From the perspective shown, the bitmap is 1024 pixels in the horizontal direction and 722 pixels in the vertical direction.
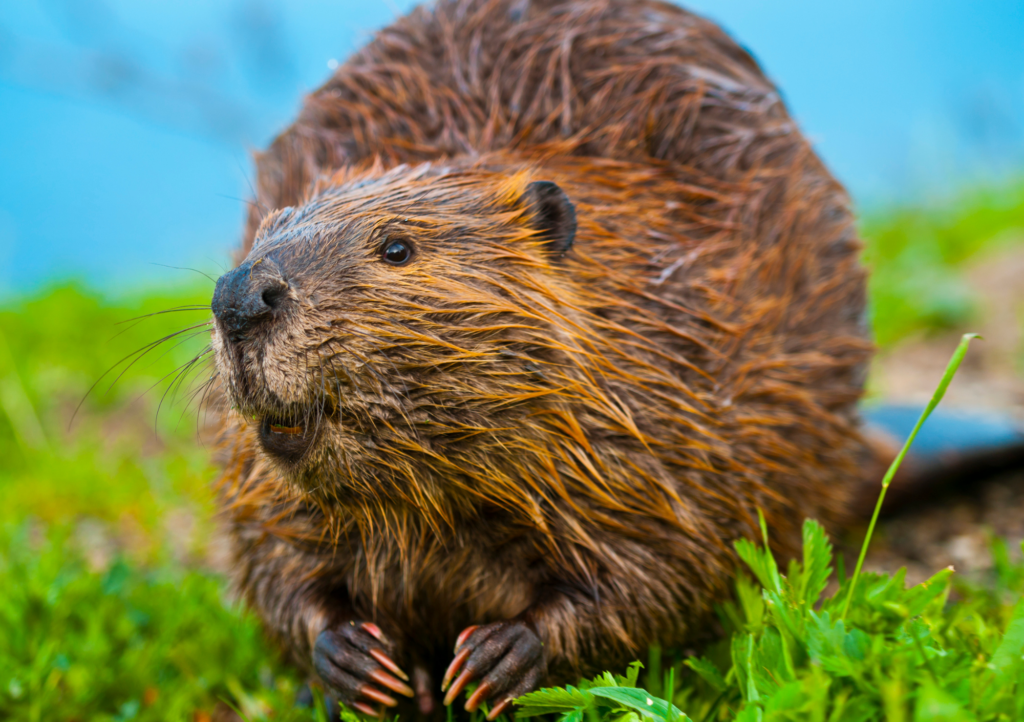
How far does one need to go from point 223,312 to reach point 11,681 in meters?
1.15

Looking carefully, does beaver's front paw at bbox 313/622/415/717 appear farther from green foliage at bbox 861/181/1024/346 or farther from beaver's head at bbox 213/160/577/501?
green foliage at bbox 861/181/1024/346

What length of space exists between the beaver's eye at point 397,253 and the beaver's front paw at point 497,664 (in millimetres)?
711

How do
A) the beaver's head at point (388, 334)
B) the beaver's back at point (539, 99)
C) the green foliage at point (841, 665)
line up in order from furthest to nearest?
the beaver's back at point (539, 99) → the beaver's head at point (388, 334) → the green foliage at point (841, 665)

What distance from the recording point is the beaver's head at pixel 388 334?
149 cm

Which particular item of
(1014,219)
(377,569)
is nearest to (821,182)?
(377,569)

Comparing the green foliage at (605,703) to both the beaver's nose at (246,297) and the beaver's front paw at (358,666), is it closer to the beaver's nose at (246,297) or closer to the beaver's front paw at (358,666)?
the beaver's front paw at (358,666)

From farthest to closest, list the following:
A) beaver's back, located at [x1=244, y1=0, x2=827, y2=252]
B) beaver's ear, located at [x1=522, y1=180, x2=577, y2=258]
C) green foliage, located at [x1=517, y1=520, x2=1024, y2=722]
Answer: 1. beaver's back, located at [x1=244, y1=0, x2=827, y2=252]
2. beaver's ear, located at [x1=522, y1=180, x2=577, y2=258]
3. green foliage, located at [x1=517, y1=520, x2=1024, y2=722]

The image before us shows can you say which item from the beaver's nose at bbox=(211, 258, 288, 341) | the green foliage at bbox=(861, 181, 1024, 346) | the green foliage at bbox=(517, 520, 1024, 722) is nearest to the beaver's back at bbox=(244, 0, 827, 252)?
the beaver's nose at bbox=(211, 258, 288, 341)

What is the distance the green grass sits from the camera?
1248 mm

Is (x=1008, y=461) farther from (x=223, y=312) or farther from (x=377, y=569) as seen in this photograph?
(x=223, y=312)

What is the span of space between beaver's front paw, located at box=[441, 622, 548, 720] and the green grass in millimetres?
170

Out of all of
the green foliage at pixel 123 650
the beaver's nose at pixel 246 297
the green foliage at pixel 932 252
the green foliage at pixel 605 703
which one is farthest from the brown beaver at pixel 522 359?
the green foliage at pixel 932 252

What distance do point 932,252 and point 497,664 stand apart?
5239 millimetres

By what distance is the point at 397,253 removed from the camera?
165 centimetres
